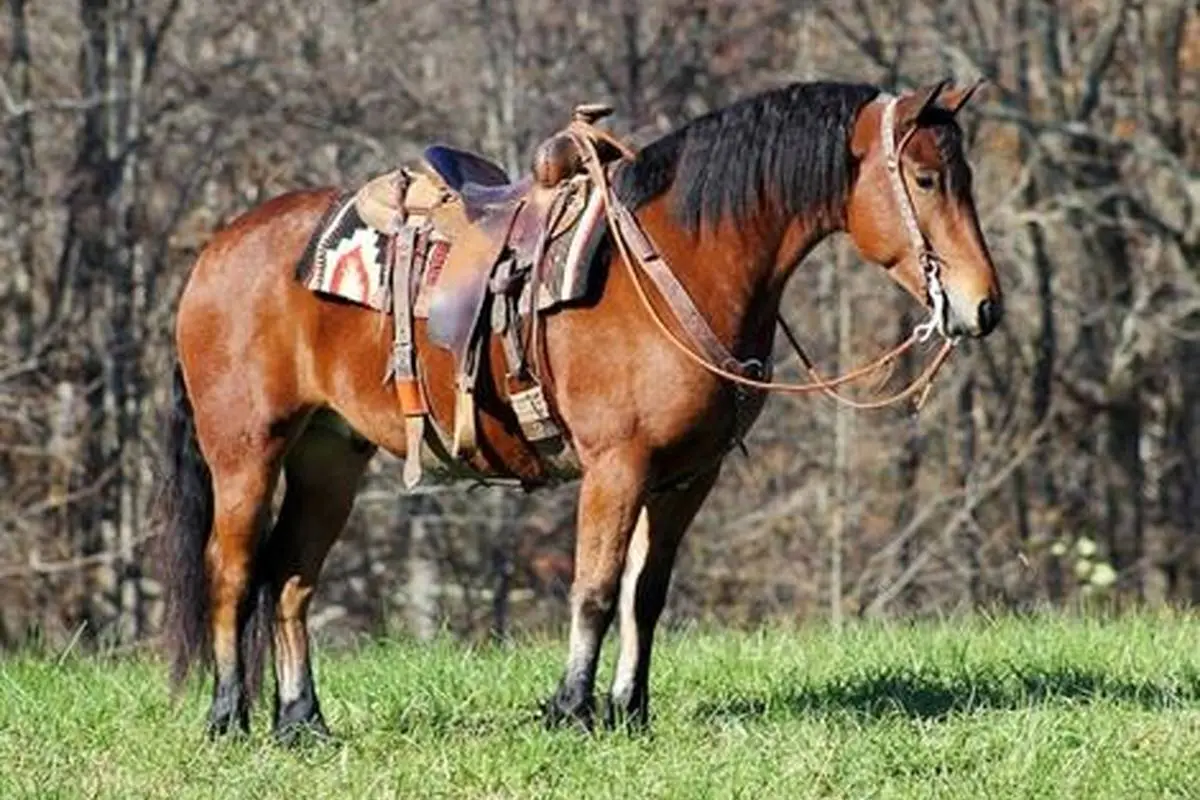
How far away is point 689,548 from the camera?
20.9 meters

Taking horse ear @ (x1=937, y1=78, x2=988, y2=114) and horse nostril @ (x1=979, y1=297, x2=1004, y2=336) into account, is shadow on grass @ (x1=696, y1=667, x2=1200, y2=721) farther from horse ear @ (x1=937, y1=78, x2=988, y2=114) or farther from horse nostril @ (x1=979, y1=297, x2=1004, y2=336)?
horse ear @ (x1=937, y1=78, x2=988, y2=114)

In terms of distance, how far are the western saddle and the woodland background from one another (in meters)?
11.1

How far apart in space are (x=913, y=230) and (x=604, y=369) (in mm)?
940

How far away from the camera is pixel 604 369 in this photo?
24.7 feet

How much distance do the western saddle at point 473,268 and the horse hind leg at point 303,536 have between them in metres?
0.43

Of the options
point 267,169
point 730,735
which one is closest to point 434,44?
point 267,169

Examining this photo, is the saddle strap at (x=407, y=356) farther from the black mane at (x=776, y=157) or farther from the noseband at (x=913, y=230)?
the noseband at (x=913, y=230)

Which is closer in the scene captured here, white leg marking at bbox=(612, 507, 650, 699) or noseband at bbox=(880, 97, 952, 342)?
noseband at bbox=(880, 97, 952, 342)

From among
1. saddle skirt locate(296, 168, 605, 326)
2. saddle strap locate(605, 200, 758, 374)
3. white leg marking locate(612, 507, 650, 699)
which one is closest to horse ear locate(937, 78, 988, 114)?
saddle strap locate(605, 200, 758, 374)

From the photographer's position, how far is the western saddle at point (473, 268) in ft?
25.3

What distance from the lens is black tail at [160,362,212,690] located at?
816cm

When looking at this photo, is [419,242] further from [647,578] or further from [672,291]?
[647,578]

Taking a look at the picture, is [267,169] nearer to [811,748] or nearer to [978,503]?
[978,503]

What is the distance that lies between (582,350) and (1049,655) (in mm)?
2489
